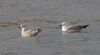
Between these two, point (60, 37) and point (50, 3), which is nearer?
point (60, 37)

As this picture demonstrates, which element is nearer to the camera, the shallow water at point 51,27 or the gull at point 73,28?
the shallow water at point 51,27

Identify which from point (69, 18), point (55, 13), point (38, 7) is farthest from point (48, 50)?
point (38, 7)

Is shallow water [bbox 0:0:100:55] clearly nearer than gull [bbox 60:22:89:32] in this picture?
Yes

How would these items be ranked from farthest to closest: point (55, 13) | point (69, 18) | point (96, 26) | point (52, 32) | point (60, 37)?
point (55, 13) < point (69, 18) < point (96, 26) < point (52, 32) < point (60, 37)

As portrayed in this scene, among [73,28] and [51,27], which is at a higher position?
[51,27]

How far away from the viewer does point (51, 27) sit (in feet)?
69.4

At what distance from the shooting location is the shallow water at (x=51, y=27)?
16188 millimetres

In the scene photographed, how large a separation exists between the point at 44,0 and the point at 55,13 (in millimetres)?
5043

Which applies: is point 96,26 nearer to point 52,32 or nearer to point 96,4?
point 52,32

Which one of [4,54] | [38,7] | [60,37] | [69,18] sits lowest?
[4,54]

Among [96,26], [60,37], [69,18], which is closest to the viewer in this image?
[60,37]

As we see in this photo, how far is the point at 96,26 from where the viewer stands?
828 inches

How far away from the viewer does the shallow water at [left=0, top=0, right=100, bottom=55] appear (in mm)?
16188

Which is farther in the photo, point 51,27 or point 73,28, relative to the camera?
point 51,27
